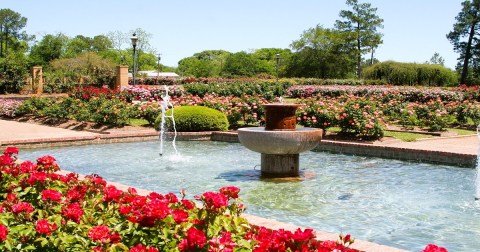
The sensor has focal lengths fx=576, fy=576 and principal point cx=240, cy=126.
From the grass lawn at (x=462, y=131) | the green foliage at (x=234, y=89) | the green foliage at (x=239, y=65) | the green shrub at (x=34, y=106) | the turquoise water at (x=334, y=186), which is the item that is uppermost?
the green foliage at (x=239, y=65)

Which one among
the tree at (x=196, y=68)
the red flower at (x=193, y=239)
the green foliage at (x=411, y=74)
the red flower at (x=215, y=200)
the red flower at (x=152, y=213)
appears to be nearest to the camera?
the red flower at (x=193, y=239)

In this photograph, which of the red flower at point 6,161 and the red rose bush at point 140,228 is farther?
the red flower at point 6,161

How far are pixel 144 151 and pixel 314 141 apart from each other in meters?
5.01

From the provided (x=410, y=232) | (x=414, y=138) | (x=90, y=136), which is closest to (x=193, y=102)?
(x=90, y=136)

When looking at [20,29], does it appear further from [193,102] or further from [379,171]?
[379,171]

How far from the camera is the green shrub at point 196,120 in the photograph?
15562 mm

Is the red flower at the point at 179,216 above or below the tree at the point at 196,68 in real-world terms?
below

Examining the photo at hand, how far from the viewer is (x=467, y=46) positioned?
172 feet

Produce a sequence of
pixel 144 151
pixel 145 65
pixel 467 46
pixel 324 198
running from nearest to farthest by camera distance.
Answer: pixel 324 198 → pixel 144 151 → pixel 467 46 → pixel 145 65

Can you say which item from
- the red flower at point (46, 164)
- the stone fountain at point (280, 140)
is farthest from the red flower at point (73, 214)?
the stone fountain at point (280, 140)

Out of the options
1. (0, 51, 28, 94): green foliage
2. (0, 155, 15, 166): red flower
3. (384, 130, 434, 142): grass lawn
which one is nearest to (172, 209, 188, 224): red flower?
(0, 155, 15, 166): red flower

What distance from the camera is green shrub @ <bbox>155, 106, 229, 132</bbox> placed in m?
15.6

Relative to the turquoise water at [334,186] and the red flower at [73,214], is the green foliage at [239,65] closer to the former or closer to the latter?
the turquoise water at [334,186]

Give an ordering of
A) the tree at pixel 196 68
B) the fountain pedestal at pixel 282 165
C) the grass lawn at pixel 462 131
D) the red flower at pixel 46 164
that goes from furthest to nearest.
A: 1. the tree at pixel 196 68
2. the grass lawn at pixel 462 131
3. the fountain pedestal at pixel 282 165
4. the red flower at pixel 46 164
